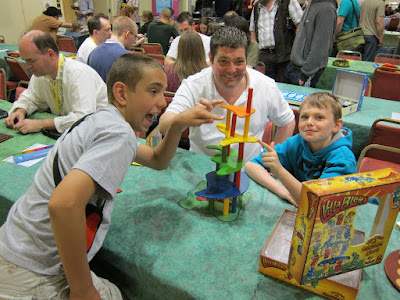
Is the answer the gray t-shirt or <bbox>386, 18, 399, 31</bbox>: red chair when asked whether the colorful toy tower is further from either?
<bbox>386, 18, 399, 31</bbox>: red chair

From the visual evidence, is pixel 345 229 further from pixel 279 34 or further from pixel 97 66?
pixel 279 34

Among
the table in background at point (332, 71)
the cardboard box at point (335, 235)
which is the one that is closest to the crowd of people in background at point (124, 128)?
the cardboard box at point (335, 235)

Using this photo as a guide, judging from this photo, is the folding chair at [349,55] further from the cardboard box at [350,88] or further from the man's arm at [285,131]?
the man's arm at [285,131]

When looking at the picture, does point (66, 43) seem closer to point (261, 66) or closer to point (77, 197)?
point (261, 66)

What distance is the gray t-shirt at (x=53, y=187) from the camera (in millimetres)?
951

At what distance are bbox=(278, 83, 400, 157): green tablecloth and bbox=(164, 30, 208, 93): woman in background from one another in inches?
48.3

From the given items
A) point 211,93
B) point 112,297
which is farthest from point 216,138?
point 112,297

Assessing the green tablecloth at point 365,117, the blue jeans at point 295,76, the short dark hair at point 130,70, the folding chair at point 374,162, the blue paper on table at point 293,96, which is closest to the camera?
the short dark hair at point 130,70

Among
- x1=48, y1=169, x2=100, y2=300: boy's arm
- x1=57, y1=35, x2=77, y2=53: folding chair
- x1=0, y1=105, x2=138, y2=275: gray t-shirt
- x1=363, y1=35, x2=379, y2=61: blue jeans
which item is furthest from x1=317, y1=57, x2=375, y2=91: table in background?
x1=57, y1=35, x2=77, y2=53: folding chair

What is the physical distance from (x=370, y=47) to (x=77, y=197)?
20.7 ft

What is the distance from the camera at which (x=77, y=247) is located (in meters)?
0.89

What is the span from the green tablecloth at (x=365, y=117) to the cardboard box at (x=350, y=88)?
8 centimetres

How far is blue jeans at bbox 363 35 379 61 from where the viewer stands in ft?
18.5

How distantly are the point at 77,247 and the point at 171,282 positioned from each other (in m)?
0.32
